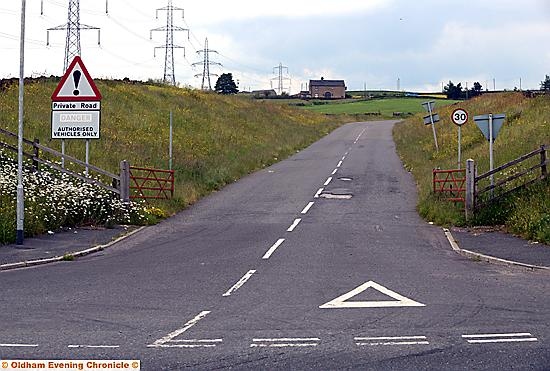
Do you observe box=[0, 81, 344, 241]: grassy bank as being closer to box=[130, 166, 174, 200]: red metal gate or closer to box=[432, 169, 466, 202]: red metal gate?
box=[130, 166, 174, 200]: red metal gate

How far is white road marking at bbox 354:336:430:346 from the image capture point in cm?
817

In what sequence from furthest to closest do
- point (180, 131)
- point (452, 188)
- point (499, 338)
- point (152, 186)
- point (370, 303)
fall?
point (180, 131) → point (152, 186) → point (452, 188) → point (370, 303) → point (499, 338)

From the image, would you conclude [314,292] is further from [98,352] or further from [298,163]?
[298,163]

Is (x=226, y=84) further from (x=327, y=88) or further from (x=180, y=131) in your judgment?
(x=180, y=131)

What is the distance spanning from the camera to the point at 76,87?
19.6 m

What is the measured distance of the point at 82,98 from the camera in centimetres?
1972

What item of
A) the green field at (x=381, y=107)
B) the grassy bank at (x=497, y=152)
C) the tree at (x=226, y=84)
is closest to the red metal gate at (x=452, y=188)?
the grassy bank at (x=497, y=152)

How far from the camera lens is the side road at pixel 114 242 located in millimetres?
14680

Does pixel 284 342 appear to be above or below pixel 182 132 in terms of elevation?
below

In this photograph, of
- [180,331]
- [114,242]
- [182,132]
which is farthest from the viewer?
[182,132]

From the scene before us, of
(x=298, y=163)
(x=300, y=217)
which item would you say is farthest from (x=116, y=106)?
(x=300, y=217)

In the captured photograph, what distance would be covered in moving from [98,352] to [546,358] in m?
4.24

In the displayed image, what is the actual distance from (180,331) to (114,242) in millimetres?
9047

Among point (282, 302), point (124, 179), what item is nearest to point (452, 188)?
point (124, 179)
